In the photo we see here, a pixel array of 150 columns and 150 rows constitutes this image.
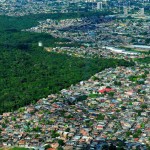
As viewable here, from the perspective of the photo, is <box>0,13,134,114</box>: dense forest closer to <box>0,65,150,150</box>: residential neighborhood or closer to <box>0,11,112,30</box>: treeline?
<box>0,65,150,150</box>: residential neighborhood

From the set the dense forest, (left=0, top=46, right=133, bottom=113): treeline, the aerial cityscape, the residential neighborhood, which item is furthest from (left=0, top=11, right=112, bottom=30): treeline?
the residential neighborhood

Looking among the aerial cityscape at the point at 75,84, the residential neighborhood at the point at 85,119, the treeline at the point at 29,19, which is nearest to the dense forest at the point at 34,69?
the aerial cityscape at the point at 75,84

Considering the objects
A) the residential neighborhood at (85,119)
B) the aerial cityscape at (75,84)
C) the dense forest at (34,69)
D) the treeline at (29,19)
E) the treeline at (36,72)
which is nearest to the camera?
the residential neighborhood at (85,119)

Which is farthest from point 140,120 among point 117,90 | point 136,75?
point 136,75

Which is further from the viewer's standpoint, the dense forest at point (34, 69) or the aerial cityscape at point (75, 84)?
the dense forest at point (34, 69)

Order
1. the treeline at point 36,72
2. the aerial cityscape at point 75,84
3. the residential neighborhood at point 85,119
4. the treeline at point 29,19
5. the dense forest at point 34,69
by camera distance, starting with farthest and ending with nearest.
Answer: the treeline at point 29,19 → the dense forest at point 34,69 → the treeline at point 36,72 → the aerial cityscape at point 75,84 → the residential neighborhood at point 85,119

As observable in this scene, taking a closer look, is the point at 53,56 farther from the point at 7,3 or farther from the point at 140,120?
the point at 7,3

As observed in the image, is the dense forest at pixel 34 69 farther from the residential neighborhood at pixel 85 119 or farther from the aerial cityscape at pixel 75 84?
the residential neighborhood at pixel 85 119

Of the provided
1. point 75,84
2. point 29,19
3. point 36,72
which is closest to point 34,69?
point 36,72
